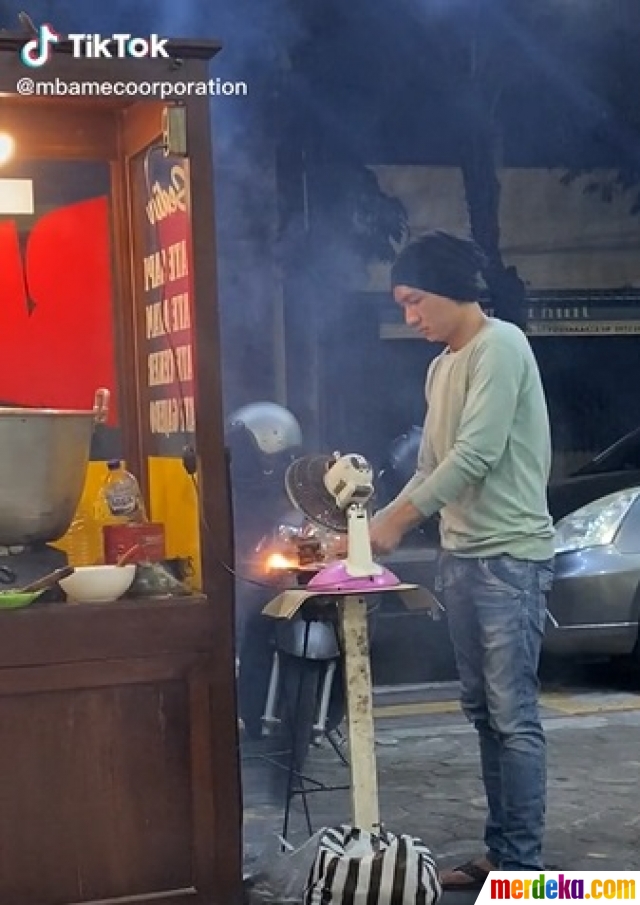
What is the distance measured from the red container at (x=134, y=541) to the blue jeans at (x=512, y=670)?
888 mm

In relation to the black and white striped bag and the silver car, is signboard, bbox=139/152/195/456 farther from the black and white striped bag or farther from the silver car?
the silver car

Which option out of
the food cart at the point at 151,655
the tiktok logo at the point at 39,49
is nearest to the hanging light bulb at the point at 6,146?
the food cart at the point at 151,655

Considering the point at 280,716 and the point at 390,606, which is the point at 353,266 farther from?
the point at 280,716

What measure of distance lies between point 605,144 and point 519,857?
32.7 ft

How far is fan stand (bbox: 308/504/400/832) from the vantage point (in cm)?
383

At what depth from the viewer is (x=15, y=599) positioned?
3.82 m

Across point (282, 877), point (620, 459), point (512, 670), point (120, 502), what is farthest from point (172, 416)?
point (620, 459)

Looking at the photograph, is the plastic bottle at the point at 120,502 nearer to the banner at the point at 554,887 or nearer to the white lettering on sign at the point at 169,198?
the white lettering on sign at the point at 169,198

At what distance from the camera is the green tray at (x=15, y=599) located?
3807mm

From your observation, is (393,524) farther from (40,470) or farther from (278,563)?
(40,470)

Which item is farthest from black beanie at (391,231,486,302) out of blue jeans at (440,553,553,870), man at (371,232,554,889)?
blue jeans at (440,553,553,870)

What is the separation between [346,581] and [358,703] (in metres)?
0.33

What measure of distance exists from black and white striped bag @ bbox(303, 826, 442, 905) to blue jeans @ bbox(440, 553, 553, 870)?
15.9 inches

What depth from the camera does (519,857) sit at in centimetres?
409
